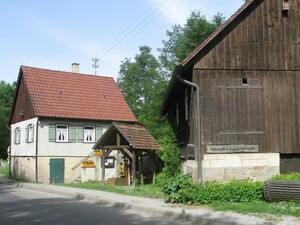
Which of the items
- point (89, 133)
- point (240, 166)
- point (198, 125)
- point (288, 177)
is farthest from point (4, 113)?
point (288, 177)

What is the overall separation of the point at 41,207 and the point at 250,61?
9823mm

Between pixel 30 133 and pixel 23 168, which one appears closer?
pixel 30 133

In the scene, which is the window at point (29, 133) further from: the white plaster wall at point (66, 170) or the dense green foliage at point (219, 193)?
the dense green foliage at point (219, 193)

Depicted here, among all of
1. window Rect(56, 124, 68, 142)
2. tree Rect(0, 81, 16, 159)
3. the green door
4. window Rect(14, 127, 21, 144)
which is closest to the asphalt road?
the green door

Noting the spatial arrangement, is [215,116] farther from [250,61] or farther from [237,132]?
[250,61]

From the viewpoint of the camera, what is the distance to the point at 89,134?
34969 mm

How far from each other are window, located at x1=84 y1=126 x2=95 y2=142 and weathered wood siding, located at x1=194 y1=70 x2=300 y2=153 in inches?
754

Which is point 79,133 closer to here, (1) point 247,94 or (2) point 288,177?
(1) point 247,94

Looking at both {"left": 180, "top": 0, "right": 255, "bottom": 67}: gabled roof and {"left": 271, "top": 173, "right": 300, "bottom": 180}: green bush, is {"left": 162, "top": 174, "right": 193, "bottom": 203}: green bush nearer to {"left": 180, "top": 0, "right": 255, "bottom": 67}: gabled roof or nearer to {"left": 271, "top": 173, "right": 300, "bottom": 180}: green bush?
{"left": 271, "top": 173, "right": 300, "bottom": 180}: green bush

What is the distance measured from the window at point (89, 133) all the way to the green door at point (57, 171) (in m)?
2.85

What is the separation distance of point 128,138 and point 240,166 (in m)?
7.63

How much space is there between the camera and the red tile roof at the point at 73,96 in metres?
33.9

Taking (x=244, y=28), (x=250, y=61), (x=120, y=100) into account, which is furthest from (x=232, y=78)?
(x=120, y=100)

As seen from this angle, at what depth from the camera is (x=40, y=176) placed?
32312mm
